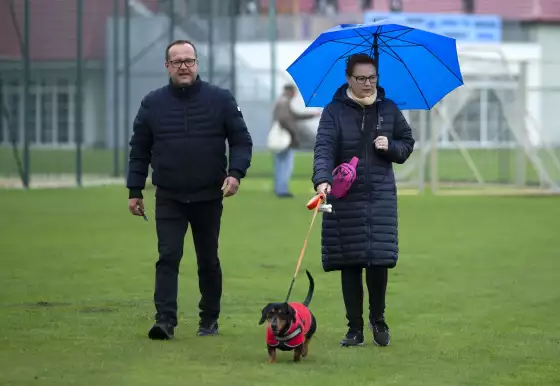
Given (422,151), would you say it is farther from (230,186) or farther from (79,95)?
(230,186)

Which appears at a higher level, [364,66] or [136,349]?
[364,66]

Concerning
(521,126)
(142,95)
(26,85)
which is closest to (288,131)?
(521,126)

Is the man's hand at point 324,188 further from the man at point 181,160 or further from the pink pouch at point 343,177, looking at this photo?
the man at point 181,160

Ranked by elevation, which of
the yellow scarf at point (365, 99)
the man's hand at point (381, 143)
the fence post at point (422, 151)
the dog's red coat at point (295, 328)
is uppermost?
the yellow scarf at point (365, 99)

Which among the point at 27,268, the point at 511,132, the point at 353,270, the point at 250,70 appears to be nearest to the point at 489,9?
the point at 250,70

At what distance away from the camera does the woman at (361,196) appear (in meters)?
8.86

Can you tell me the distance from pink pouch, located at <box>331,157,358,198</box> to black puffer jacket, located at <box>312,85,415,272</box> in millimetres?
51

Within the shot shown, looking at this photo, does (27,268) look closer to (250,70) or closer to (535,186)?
(535,186)

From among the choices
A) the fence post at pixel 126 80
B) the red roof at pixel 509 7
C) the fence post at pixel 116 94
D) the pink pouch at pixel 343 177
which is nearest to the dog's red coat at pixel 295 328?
the pink pouch at pixel 343 177

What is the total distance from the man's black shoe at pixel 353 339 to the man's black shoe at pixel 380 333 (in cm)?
8

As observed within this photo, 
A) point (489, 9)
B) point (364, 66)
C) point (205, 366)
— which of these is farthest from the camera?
point (489, 9)

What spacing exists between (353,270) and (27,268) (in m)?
5.62

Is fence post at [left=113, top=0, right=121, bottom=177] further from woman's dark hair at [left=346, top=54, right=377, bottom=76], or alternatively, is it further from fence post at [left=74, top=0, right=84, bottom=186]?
woman's dark hair at [left=346, top=54, right=377, bottom=76]

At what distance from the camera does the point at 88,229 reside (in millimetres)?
18750
